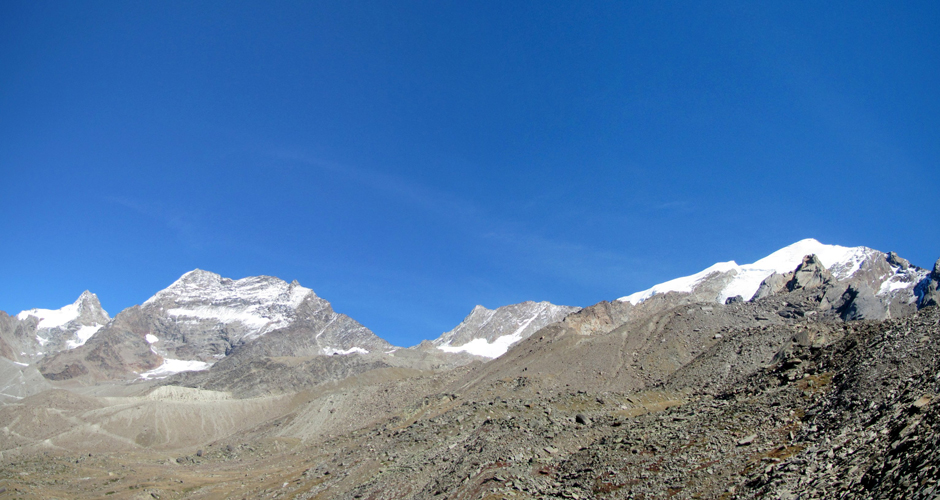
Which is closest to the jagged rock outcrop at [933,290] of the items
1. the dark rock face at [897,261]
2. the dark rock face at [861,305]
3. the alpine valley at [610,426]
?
the alpine valley at [610,426]

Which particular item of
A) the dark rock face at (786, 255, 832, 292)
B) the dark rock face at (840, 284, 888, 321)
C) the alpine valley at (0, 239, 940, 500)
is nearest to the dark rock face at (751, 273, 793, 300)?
the dark rock face at (786, 255, 832, 292)

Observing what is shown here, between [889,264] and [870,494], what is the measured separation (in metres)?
199

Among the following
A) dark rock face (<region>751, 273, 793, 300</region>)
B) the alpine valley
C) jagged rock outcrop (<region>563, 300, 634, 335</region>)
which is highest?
dark rock face (<region>751, 273, 793, 300</region>)

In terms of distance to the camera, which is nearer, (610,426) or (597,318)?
(610,426)

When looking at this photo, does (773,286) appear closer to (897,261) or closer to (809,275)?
(809,275)

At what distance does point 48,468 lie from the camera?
70.4 m

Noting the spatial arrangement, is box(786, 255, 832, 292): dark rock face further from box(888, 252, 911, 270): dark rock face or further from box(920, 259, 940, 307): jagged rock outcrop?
box(888, 252, 911, 270): dark rock face

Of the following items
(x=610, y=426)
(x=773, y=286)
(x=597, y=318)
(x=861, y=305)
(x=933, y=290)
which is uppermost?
(x=773, y=286)

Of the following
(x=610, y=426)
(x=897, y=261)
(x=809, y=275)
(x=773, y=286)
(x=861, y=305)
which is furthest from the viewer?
(x=897, y=261)

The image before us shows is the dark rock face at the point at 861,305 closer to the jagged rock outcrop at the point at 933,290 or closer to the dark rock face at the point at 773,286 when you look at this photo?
the jagged rock outcrop at the point at 933,290

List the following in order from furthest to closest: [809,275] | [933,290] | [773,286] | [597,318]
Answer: [773,286]
[809,275]
[597,318]
[933,290]

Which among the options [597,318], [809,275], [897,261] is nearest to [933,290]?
[809,275]

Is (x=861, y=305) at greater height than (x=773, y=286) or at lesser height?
lesser

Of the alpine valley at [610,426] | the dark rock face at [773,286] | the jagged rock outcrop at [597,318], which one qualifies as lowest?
the alpine valley at [610,426]
